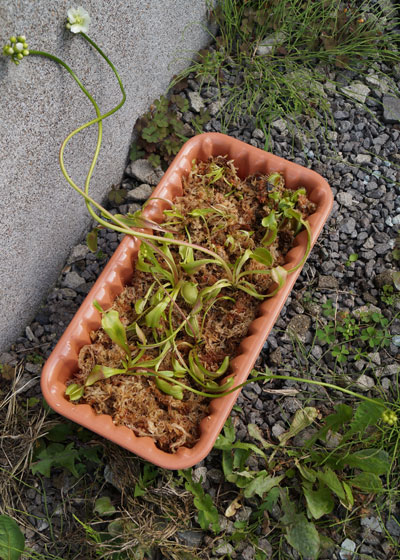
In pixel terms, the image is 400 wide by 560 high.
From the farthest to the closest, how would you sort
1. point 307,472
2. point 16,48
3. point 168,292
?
point 307,472 < point 168,292 < point 16,48

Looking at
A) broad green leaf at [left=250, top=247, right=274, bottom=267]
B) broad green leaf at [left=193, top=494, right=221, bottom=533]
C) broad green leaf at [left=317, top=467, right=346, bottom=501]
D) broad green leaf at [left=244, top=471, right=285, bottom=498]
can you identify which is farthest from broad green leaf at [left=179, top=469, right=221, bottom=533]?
broad green leaf at [left=250, top=247, right=274, bottom=267]

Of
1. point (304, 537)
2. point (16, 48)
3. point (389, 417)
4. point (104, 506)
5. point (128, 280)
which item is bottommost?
point (304, 537)

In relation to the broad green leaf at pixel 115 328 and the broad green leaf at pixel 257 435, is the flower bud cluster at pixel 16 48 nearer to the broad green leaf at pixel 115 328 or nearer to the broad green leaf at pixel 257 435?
the broad green leaf at pixel 115 328

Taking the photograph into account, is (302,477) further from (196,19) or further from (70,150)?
(196,19)

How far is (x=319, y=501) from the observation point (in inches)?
61.9

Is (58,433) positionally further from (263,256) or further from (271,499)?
(263,256)

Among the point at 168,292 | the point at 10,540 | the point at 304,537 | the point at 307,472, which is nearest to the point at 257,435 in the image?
the point at 307,472

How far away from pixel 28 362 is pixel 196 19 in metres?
1.49

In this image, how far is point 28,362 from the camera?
1.80m

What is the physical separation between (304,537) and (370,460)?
0.29 meters

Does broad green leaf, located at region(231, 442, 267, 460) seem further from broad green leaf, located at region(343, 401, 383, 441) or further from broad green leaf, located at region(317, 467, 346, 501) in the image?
broad green leaf, located at region(343, 401, 383, 441)

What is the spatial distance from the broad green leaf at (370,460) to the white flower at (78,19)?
1.41 metres

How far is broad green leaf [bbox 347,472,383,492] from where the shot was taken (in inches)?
60.4

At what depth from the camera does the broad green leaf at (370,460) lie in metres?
1.53
